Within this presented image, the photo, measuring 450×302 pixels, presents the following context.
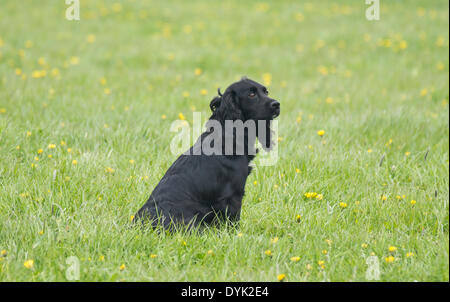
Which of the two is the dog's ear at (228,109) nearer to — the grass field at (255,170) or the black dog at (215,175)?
the black dog at (215,175)

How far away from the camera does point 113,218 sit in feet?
10.5

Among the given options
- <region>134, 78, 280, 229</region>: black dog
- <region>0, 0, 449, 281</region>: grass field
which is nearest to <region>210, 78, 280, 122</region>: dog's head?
<region>134, 78, 280, 229</region>: black dog

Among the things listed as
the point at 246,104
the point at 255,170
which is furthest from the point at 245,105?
the point at 255,170

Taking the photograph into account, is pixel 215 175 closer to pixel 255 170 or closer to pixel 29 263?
pixel 255 170

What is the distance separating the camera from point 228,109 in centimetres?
332

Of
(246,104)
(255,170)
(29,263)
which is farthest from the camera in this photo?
(255,170)

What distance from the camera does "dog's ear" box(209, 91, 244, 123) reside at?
332cm

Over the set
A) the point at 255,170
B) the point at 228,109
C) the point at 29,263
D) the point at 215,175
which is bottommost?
the point at 29,263

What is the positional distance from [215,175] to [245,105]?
583 millimetres

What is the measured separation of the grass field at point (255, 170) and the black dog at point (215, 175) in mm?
153

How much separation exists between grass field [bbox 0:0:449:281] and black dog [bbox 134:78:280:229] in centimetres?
15

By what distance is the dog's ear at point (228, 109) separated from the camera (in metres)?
3.32

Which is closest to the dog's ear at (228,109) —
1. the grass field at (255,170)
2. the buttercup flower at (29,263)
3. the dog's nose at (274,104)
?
the dog's nose at (274,104)

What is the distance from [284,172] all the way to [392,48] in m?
6.42
